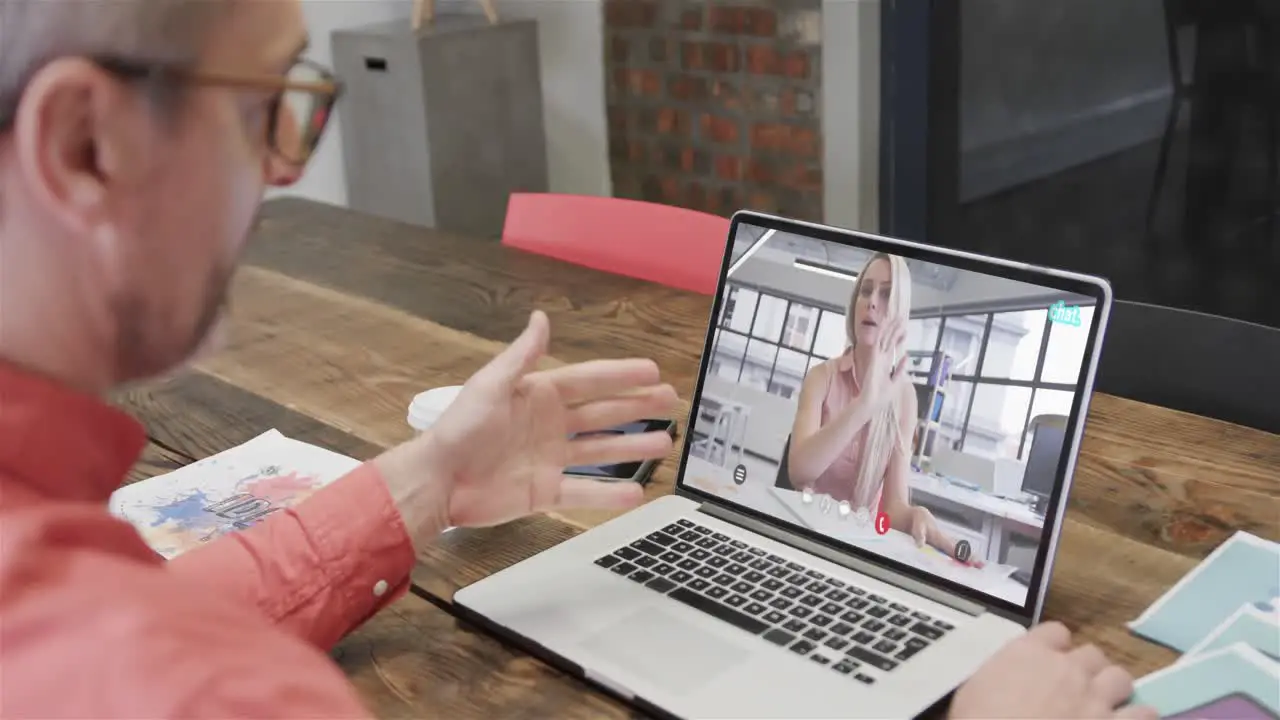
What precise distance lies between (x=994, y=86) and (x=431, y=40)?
158 centimetres

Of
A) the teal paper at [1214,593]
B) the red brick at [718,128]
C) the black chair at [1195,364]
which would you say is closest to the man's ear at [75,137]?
the teal paper at [1214,593]

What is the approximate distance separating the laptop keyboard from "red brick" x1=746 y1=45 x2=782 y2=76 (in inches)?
96.4

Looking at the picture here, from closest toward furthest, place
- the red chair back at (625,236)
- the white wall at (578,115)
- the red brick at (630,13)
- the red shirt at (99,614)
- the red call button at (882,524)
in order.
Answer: the red shirt at (99,614)
the red call button at (882,524)
the red chair back at (625,236)
the white wall at (578,115)
the red brick at (630,13)

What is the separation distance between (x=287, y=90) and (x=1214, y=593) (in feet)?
2.54

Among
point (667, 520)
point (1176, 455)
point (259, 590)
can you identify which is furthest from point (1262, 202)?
point (259, 590)

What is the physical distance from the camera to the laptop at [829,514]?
92 cm

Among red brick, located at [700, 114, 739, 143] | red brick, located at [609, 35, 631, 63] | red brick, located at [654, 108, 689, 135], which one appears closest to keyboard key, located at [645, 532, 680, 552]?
red brick, located at [700, 114, 739, 143]

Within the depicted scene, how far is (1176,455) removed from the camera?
1239mm

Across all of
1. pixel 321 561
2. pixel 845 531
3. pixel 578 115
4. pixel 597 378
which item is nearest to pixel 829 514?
pixel 845 531

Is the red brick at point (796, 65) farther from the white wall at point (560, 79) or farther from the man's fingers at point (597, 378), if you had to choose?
the man's fingers at point (597, 378)

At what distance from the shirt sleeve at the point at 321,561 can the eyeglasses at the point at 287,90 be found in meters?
0.34

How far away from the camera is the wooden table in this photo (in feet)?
3.20

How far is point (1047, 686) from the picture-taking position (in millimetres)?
838

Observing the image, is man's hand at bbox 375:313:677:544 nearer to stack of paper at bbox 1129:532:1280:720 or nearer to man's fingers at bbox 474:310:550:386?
man's fingers at bbox 474:310:550:386
